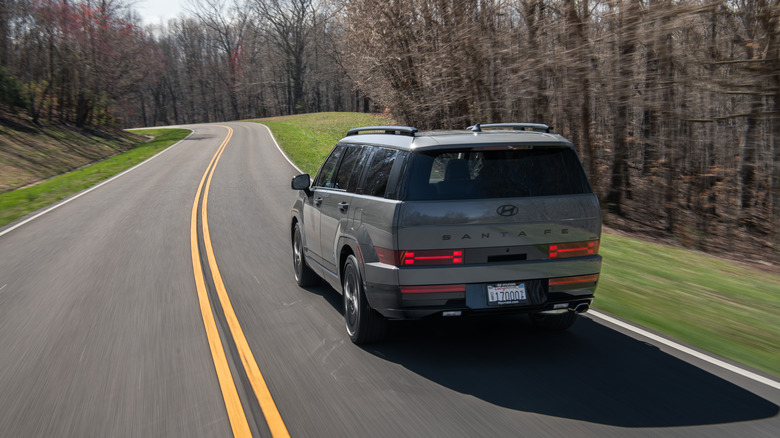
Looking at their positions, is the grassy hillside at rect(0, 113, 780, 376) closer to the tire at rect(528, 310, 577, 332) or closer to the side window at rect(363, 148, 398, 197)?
the tire at rect(528, 310, 577, 332)

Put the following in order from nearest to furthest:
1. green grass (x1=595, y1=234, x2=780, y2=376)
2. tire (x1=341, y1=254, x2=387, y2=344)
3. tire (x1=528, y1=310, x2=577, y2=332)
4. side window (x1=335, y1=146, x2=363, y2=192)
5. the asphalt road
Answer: the asphalt road < tire (x1=341, y1=254, x2=387, y2=344) < green grass (x1=595, y1=234, x2=780, y2=376) < tire (x1=528, y1=310, x2=577, y2=332) < side window (x1=335, y1=146, x2=363, y2=192)

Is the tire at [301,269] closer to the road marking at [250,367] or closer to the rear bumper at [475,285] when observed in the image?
the road marking at [250,367]

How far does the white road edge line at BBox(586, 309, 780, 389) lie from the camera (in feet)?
15.6

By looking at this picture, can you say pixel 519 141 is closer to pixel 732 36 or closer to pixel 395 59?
pixel 732 36

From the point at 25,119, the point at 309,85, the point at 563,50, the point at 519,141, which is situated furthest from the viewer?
the point at 309,85

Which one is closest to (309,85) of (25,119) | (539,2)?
(25,119)

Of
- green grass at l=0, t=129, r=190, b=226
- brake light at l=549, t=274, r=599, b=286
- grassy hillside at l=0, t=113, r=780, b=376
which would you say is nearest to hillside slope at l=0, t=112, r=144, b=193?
green grass at l=0, t=129, r=190, b=226

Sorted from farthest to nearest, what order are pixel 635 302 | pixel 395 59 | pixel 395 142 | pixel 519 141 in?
1. pixel 395 59
2. pixel 635 302
3. pixel 395 142
4. pixel 519 141

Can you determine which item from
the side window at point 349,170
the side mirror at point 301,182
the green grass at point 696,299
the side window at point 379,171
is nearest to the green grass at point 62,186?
the side mirror at point 301,182

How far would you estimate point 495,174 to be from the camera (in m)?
5.16

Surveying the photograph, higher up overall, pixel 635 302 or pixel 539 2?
pixel 539 2

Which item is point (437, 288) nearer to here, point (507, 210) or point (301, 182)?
point (507, 210)

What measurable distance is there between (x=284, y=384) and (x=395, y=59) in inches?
748

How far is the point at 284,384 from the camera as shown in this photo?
Result: 4836 mm
